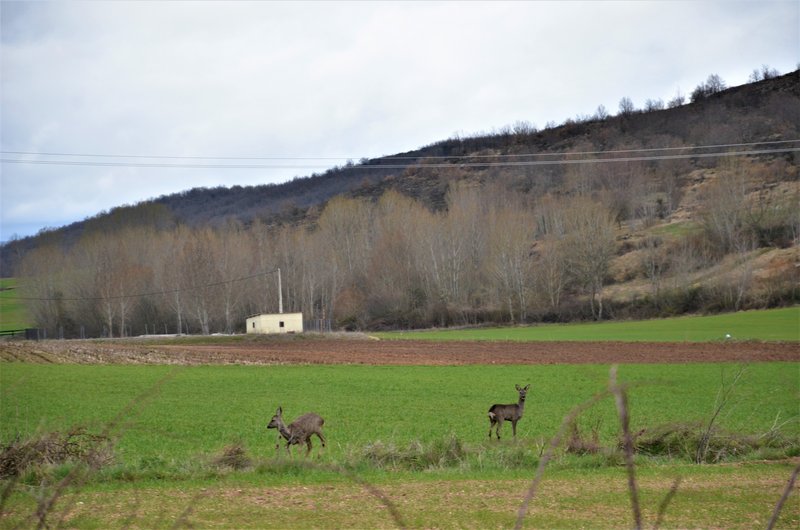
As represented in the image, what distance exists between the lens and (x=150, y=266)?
393 feet

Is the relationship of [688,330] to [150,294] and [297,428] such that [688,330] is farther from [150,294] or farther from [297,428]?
[150,294]

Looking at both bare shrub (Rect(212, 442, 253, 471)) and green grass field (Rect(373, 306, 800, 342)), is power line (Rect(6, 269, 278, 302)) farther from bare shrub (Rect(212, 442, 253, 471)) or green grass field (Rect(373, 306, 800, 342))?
bare shrub (Rect(212, 442, 253, 471))

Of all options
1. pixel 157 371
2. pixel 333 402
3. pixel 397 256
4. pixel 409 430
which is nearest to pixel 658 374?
pixel 333 402

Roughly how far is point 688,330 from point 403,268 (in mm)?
51352

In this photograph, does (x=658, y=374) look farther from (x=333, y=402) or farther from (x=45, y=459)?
(x=45, y=459)

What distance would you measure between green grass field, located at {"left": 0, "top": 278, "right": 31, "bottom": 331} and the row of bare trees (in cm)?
706

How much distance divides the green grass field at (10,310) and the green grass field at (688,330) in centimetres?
8039

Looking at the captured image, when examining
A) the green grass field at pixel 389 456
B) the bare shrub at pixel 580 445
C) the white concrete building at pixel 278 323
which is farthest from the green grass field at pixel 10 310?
the bare shrub at pixel 580 445

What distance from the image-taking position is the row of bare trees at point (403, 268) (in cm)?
10194

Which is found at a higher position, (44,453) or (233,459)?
(44,453)

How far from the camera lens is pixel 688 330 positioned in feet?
225

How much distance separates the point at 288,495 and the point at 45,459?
15.3 feet

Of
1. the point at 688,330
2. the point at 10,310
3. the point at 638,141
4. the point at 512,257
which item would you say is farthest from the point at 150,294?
the point at 638,141

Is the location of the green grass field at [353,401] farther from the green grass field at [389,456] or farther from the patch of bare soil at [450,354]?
the patch of bare soil at [450,354]
